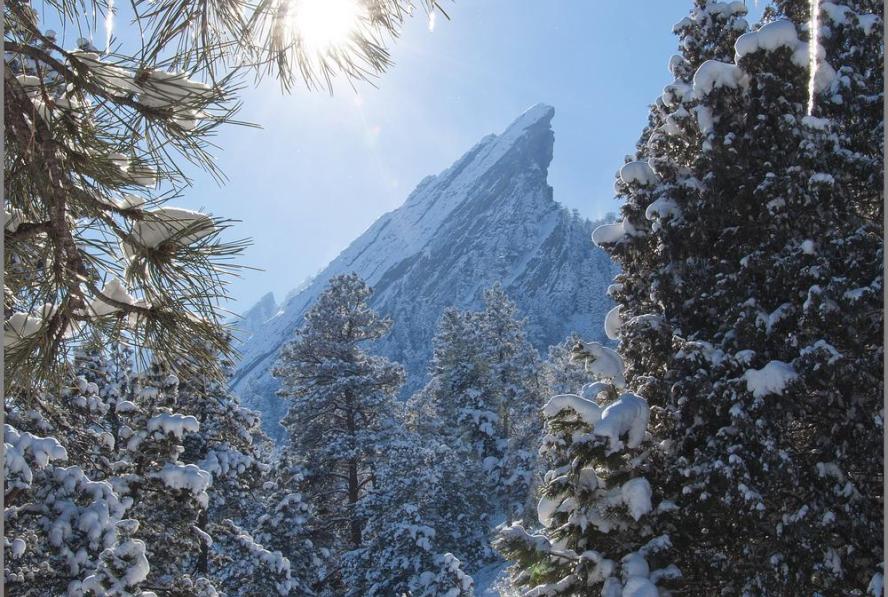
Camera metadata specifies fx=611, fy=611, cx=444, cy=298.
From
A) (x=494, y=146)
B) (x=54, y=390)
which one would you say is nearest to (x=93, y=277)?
(x=54, y=390)

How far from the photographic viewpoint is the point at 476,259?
13362cm

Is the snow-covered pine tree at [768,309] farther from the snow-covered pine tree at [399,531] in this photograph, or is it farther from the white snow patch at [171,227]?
the snow-covered pine tree at [399,531]

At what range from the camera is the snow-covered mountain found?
10994cm

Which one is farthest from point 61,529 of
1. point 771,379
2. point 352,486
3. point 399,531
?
point 352,486

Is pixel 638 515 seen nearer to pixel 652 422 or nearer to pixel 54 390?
pixel 652 422

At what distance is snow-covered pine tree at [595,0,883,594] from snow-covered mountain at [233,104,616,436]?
83.9 meters

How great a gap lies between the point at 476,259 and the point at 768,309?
419 ft

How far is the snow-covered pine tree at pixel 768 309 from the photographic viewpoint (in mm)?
5359

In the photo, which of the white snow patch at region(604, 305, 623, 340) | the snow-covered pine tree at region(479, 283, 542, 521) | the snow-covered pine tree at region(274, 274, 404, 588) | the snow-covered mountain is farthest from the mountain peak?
the white snow patch at region(604, 305, 623, 340)

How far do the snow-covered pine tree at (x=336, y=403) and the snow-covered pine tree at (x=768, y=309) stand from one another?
10726 mm

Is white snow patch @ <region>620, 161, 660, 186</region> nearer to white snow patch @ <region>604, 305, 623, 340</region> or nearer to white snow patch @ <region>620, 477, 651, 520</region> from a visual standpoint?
white snow patch @ <region>604, 305, 623, 340</region>

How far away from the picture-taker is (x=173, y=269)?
2438mm

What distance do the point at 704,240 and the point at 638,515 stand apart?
3.02 meters

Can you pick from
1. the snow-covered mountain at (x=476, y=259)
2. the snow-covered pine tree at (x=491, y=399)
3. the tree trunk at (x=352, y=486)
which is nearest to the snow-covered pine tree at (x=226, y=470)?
the tree trunk at (x=352, y=486)
